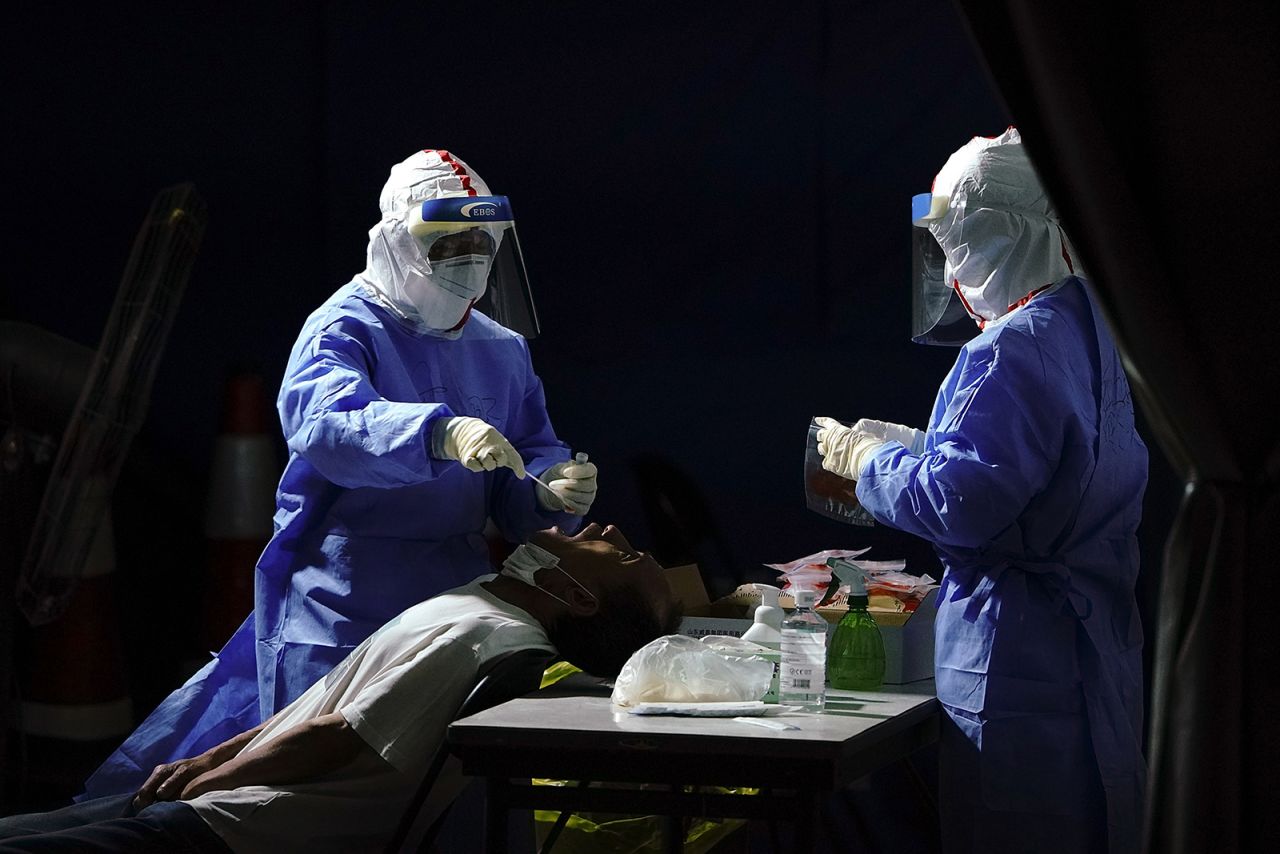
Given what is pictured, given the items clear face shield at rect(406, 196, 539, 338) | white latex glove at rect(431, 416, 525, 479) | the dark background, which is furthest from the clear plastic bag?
the dark background

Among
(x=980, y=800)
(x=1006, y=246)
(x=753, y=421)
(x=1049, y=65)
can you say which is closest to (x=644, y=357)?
(x=753, y=421)

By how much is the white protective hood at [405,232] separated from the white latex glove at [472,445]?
1.67 feet

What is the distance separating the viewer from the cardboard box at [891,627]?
3385 mm

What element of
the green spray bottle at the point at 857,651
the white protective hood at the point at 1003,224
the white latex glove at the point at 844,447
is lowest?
the green spray bottle at the point at 857,651

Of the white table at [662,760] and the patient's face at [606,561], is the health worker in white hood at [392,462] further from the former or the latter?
the white table at [662,760]

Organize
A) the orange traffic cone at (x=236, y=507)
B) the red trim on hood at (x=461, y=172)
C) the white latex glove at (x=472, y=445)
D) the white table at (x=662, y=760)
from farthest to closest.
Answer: the orange traffic cone at (x=236, y=507), the red trim on hood at (x=461, y=172), the white latex glove at (x=472, y=445), the white table at (x=662, y=760)

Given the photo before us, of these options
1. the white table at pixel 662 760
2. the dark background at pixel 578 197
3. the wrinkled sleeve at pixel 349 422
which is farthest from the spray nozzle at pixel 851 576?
the dark background at pixel 578 197

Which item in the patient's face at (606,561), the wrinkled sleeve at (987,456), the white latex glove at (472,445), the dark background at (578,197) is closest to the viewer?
the wrinkled sleeve at (987,456)

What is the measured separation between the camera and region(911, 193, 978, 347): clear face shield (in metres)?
3.58

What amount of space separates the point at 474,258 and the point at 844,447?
39.4 inches

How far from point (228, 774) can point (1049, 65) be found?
193 cm

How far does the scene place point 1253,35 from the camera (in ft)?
7.47

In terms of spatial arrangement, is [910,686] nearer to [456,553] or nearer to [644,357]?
[456,553]

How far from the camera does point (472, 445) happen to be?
130 inches
